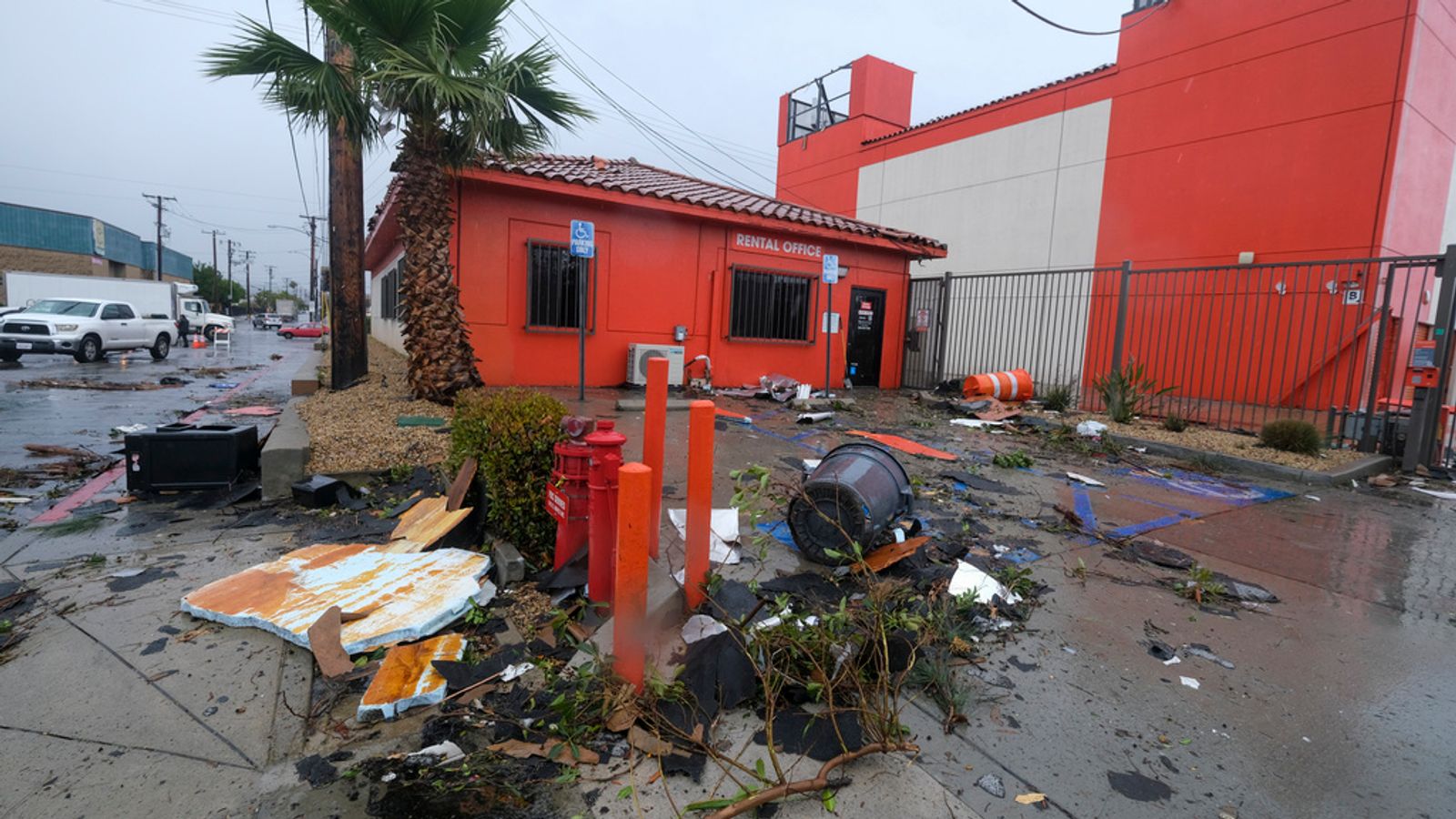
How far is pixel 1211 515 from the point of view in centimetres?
558

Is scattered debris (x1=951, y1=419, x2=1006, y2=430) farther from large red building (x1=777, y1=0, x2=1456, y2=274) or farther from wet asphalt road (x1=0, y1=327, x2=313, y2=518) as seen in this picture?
wet asphalt road (x1=0, y1=327, x2=313, y2=518)

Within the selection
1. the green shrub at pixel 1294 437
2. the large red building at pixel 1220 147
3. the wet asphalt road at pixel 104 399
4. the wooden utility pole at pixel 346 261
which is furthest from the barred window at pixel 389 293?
the green shrub at pixel 1294 437

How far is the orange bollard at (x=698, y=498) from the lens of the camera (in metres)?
2.85

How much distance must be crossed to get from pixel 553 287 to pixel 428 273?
2680 millimetres

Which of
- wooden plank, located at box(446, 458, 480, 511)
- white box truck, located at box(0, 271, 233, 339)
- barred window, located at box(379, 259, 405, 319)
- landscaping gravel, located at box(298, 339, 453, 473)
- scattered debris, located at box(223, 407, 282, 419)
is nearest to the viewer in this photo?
wooden plank, located at box(446, 458, 480, 511)

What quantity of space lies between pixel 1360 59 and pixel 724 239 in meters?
11.5

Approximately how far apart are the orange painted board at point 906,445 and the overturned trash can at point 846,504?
138 inches

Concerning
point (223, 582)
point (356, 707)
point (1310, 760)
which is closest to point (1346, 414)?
point (1310, 760)

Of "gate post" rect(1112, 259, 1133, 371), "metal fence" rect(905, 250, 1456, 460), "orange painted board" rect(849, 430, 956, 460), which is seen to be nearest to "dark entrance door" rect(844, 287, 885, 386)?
"metal fence" rect(905, 250, 1456, 460)

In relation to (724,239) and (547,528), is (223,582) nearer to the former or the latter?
(547,528)

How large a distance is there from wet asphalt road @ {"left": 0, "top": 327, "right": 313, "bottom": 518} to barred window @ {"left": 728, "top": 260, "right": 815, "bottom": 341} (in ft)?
26.1

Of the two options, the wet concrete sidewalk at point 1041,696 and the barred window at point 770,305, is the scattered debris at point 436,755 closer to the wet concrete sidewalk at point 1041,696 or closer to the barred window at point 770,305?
the wet concrete sidewalk at point 1041,696

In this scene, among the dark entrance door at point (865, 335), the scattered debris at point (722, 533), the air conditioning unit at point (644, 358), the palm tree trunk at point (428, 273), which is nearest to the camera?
the scattered debris at point (722, 533)

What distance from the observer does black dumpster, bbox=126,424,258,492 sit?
5.35 metres
